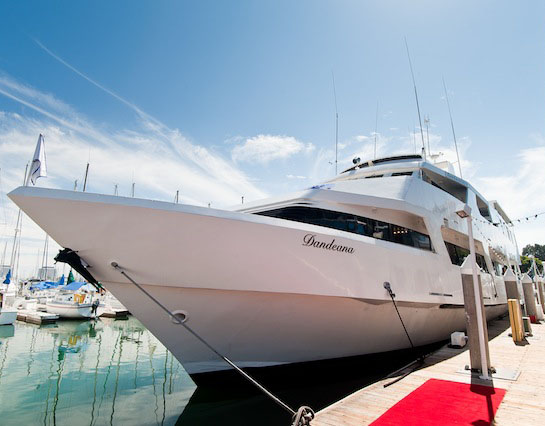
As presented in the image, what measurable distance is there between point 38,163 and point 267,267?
3.45m

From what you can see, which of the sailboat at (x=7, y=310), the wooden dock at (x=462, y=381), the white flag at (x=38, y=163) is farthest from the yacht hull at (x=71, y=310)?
the wooden dock at (x=462, y=381)

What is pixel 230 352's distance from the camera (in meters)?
5.74

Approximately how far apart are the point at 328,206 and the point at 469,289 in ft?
9.47

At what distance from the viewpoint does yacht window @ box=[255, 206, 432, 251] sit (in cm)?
681

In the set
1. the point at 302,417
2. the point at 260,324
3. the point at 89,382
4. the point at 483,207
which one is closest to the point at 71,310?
the point at 89,382

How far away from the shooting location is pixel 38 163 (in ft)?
14.4

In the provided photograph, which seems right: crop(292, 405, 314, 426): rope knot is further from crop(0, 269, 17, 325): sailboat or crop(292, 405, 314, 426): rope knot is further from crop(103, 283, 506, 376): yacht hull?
crop(0, 269, 17, 325): sailboat

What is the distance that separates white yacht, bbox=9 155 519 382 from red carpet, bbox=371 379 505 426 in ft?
5.68

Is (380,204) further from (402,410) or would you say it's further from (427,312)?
(402,410)

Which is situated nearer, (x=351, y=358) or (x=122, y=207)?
(x=122, y=207)

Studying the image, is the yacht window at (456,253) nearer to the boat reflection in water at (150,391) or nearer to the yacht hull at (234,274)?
the boat reflection in water at (150,391)

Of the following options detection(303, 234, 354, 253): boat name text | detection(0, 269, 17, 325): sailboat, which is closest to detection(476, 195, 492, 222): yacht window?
detection(303, 234, 354, 253): boat name text

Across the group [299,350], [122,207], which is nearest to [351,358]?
[299,350]

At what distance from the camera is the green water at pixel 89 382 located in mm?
5961
